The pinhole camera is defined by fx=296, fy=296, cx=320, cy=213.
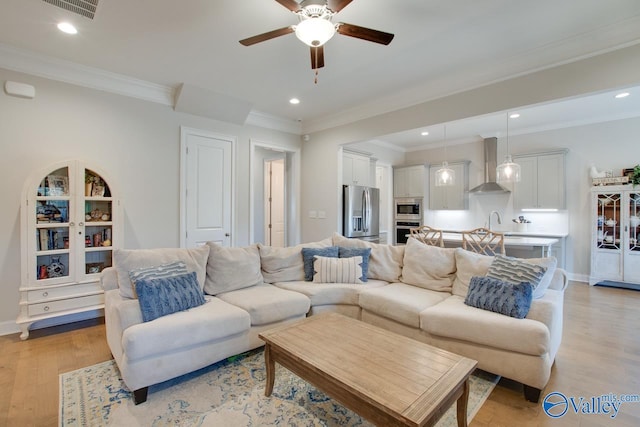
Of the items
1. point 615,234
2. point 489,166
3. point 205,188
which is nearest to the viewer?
point 205,188

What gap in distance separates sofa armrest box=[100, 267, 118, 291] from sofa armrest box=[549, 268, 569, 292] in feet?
12.4

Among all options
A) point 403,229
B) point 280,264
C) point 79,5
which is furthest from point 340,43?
point 403,229

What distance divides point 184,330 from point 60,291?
6.49 ft

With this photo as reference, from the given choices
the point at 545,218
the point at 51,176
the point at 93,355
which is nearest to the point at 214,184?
the point at 51,176

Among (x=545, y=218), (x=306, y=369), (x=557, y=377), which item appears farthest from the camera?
(x=545, y=218)

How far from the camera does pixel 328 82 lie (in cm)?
369

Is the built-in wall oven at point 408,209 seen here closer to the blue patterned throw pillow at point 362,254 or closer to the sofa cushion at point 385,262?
the sofa cushion at point 385,262

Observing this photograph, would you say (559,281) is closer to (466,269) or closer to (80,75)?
(466,269)

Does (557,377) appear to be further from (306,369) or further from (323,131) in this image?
(323,131)

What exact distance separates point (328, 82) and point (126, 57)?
222 centimetres

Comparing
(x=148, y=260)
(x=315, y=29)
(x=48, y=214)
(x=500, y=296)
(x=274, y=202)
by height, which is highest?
(x=315, y=29)

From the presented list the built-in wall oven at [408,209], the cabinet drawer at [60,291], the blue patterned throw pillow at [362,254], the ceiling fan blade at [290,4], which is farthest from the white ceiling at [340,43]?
the built-in wall oven at [408,209]

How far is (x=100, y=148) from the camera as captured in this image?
3539 millimetres

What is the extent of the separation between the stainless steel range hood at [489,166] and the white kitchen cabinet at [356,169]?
224 cm
